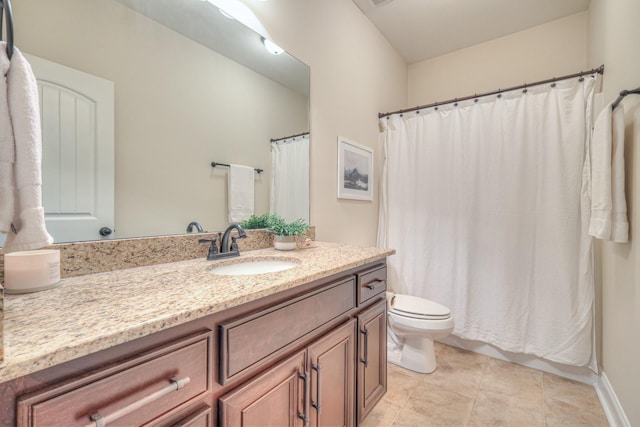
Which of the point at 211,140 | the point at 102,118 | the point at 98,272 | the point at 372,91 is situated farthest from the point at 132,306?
the point at 372,91

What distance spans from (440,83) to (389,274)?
6.43ft

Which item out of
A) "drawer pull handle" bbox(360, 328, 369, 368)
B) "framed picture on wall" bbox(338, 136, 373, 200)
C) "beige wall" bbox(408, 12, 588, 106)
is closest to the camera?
"drawer pull handle" bbox(360, 328, 369, 368)

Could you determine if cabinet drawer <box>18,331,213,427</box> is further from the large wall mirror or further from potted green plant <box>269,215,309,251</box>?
potted green plant <box>269,215,309,251</box>

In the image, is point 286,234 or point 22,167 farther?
point 286,234

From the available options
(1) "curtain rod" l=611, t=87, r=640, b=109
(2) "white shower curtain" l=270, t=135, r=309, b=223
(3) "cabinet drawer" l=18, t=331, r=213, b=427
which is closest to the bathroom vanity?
(3) "cabinet drawer" l=18, t=331, r=213, b=427

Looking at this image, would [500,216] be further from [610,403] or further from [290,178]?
[290,178]

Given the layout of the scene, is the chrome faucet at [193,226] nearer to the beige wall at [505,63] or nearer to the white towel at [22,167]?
the white towel at [22,167]

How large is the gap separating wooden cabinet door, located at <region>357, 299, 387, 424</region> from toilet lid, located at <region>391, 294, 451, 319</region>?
1.57ft

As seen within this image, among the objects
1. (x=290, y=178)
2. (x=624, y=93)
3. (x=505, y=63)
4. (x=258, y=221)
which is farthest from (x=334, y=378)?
(x=505, y=63)

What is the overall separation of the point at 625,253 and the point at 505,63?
1883 millimetres

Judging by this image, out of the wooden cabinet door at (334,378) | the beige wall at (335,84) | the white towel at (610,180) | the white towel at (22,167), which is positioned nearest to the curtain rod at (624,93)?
the white towel at (610,180)

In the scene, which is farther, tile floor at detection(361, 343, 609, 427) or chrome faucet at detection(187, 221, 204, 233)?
tile floor at detection(361, 343, 609, 427)

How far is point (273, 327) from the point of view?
0.84 metres

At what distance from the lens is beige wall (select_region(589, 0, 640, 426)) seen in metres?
1.24
